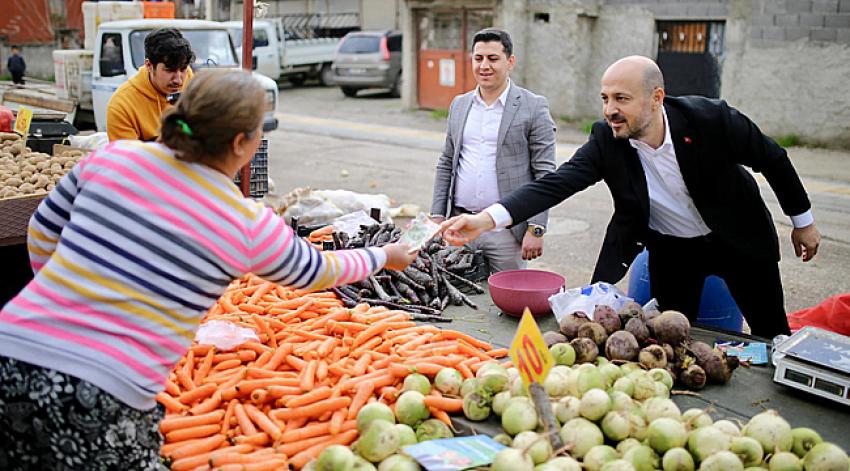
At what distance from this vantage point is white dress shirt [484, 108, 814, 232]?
371 centimetres

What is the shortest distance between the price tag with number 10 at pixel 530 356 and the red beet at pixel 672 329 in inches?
37.8

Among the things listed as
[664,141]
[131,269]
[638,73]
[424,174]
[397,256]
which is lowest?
[424,174]

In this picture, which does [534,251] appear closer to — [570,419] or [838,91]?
[570,419]

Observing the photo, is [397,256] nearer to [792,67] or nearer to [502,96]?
[502,96]

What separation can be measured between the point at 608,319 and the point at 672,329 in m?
0.26

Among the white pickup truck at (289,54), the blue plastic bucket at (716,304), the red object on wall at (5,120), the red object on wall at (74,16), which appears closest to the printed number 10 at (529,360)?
the blue plastic bucket at (716,304)

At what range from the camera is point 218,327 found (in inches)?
144

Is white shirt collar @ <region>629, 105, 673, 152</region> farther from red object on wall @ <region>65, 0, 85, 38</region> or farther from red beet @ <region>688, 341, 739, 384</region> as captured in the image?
red object on wall @ <region>65, 0, 85, 38</region>

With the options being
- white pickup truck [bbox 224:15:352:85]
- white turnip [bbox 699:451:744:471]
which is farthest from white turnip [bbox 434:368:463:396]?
white pickup truck [bbox 224:15:352:85]

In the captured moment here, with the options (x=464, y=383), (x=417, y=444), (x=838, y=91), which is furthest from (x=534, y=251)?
(x=838, y=91)

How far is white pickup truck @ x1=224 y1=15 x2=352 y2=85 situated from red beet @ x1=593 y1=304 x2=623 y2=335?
18.3m

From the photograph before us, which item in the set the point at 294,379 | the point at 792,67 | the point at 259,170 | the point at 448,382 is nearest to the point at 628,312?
the point at 448,382

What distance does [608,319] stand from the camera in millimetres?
3326

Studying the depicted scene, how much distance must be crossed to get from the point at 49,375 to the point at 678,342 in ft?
7.56
